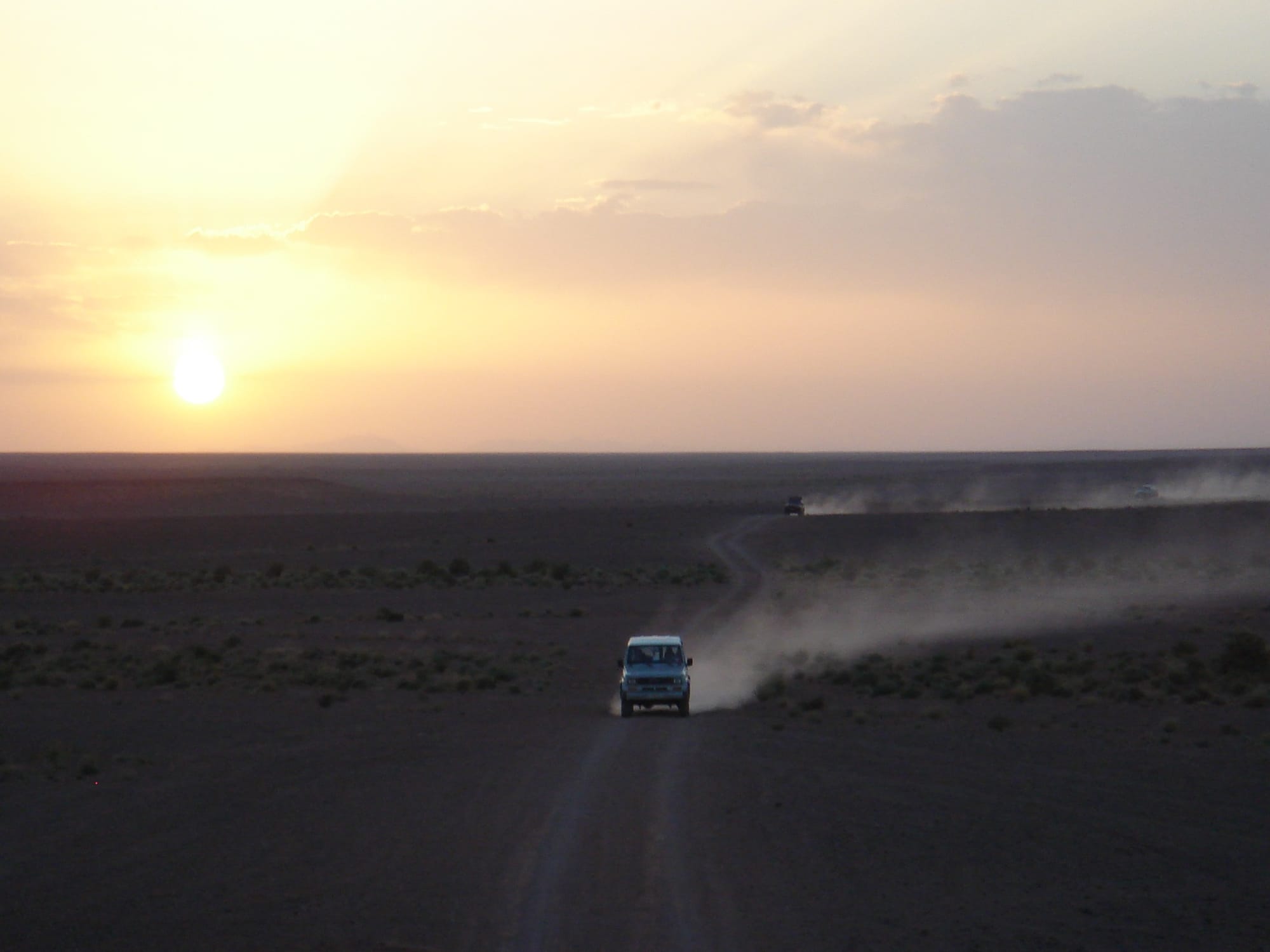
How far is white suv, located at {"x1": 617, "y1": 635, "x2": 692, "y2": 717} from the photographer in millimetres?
27094

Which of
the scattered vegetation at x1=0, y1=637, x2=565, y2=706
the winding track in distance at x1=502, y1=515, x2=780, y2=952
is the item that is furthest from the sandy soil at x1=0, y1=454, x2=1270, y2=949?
the scattered vegetation at x1=0, y1=637, x2=565, y2=706

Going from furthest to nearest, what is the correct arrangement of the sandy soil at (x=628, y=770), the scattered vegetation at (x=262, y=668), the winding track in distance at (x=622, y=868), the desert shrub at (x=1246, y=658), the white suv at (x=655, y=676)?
the scattered vegetation at (x=262, y=668), the desert shrub at (x=1246, y=658), the white suv at (x=655, y=676), the sandy soil at (x=628, y=770), the winding track in distance at (x=622, y=868)

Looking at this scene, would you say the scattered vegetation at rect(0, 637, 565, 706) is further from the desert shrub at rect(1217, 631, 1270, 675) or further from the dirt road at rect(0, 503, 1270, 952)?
the desert shrub at rect(1217, 631, 1270, 675)

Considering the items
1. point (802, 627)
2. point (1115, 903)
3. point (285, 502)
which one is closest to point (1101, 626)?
point (802, 627)

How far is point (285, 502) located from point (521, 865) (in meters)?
131

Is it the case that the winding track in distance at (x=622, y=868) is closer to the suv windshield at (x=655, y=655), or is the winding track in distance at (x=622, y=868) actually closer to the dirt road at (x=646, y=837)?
the dirt road at (x=646, y=837)

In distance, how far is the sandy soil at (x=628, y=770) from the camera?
11914mm

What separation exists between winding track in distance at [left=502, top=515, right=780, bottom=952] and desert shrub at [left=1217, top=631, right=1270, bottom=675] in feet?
49.8

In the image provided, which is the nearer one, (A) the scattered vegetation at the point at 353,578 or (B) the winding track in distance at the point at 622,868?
(B) the winding track in distance at the point at 622,868

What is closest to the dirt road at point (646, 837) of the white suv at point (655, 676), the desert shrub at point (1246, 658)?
the white suv at point (655, 676)

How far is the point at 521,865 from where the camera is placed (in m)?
13.4

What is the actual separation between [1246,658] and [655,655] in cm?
1388

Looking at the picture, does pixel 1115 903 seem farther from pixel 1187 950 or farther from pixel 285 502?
pixel 285 502

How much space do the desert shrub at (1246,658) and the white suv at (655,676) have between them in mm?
12809
